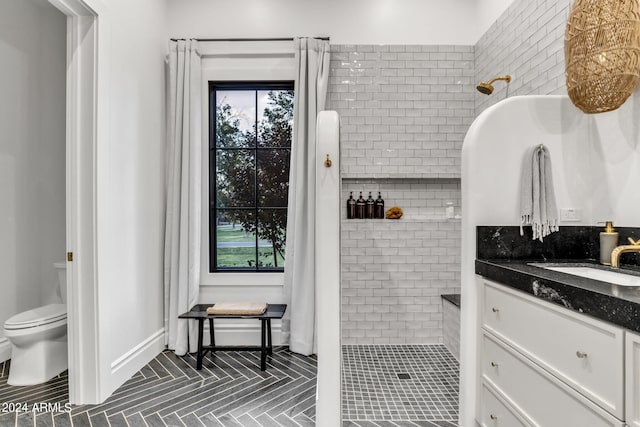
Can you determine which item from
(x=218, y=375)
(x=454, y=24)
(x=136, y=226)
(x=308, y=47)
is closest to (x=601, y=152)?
(x=454, y=24)

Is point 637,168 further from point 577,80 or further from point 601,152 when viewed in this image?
point 577,80

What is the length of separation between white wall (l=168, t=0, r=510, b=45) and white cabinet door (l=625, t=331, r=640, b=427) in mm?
2989

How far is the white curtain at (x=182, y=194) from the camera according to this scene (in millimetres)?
3049

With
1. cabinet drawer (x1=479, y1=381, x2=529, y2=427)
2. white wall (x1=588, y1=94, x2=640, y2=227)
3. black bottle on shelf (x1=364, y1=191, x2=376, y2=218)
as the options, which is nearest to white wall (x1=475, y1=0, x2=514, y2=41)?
white wall (x1=588, y1=94, x2=640, y2=227)

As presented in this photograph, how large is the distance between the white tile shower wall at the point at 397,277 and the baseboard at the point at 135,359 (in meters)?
1.56

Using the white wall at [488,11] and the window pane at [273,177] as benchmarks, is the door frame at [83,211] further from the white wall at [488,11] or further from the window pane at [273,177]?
the white wall at [488,11]

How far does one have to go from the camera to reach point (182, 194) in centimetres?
306

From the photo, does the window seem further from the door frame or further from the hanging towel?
the hanging towel

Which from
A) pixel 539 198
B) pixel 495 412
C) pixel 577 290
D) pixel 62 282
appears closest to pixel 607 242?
pixel 539 198

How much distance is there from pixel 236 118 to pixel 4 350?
2.64 meters

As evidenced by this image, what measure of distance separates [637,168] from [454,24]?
222cm

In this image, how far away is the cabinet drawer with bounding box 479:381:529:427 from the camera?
1.53m

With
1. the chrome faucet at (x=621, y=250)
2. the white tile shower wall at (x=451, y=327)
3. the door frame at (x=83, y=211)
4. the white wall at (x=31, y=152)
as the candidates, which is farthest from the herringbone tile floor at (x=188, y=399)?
the chrome faucet at (x=621, y=250)

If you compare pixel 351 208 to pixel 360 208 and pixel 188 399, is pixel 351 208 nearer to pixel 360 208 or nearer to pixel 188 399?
pixel 360 208
